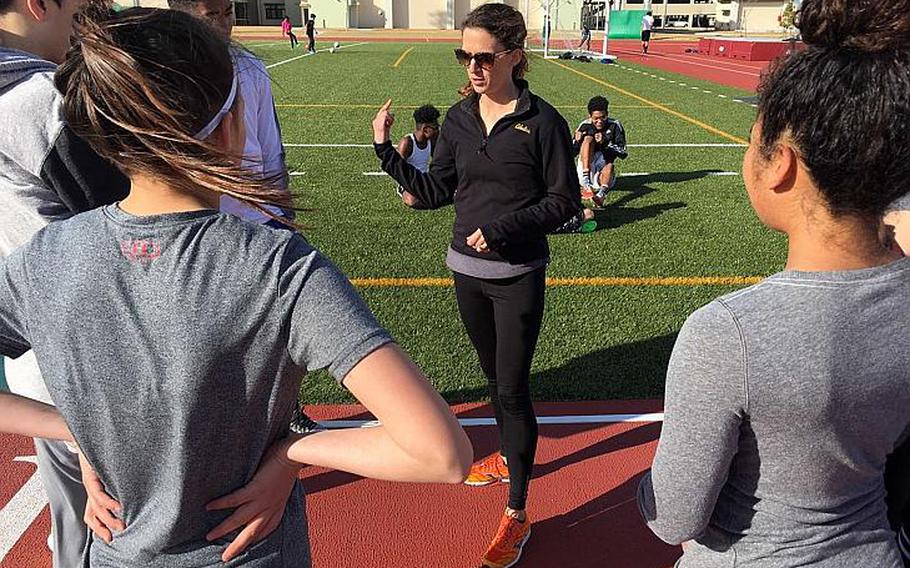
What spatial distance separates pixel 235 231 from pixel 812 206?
101cm

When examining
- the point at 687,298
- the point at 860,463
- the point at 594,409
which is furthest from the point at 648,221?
the point at 860,463

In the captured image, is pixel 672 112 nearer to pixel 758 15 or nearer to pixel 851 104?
pixel 851 104

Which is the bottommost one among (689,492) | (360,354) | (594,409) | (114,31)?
(594,409)

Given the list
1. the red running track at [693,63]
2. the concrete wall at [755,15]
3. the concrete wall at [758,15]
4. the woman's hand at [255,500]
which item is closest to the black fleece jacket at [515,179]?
the woman's hand at [255,500]

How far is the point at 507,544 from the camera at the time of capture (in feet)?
9.92

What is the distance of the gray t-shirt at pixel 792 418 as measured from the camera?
1199 millimetres

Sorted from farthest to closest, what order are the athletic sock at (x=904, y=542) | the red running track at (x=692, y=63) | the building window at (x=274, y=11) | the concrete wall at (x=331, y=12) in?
the building window at (x=274, y=11) → the concrete wall at (x=331, y=12) → the red running track at (x=692, y=63) → the athletic sock at (x=904, y=542)

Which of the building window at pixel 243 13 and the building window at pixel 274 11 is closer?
the building window at pixel 243 13

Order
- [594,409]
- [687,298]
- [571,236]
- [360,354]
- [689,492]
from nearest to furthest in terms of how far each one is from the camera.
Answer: [360,354], [689,492], [594,409], [687,298], [571,236]

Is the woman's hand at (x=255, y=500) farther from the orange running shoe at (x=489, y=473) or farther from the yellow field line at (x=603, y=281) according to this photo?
the yellow field line at (x=603, y=281)

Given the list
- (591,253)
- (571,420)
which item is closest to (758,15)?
(591,253)

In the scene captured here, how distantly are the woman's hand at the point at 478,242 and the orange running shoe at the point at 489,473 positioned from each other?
1.29m

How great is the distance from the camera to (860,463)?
51.0 inches

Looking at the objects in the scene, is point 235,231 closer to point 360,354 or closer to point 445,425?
point 360,354
